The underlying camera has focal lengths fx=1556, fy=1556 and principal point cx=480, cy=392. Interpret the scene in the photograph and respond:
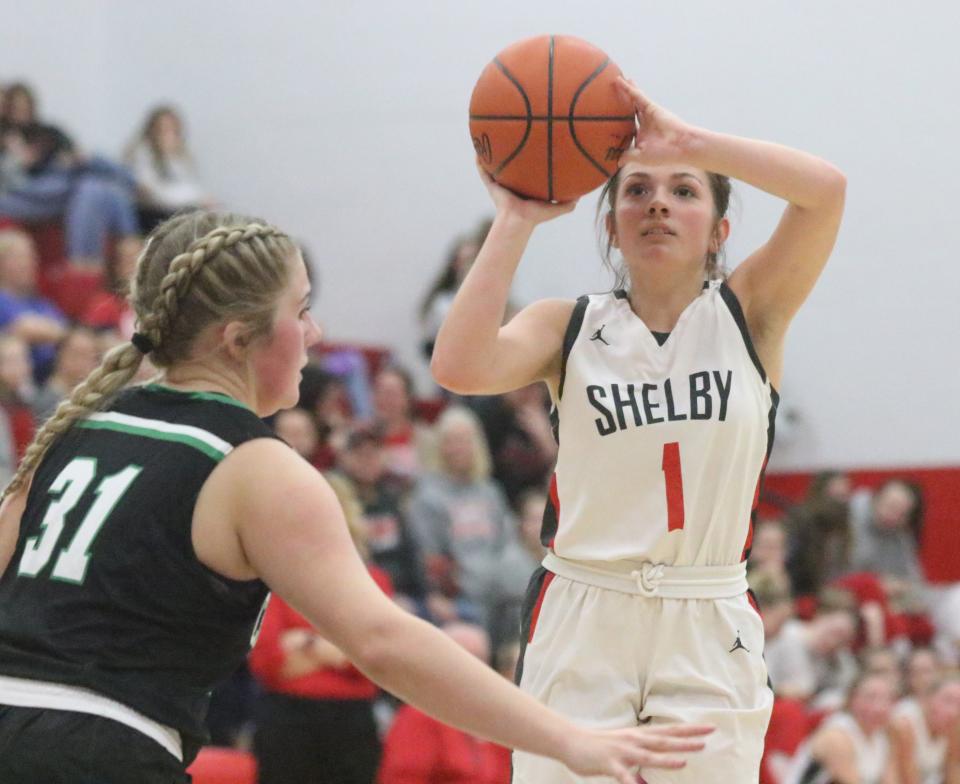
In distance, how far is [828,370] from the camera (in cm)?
1113

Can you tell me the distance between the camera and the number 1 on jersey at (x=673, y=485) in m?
3.49

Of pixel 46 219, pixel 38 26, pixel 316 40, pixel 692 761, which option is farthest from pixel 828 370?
pixel 692 761

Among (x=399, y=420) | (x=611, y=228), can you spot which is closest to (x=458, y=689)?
(x=611, y=228)

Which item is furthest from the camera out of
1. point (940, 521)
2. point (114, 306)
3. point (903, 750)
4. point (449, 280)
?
point (449, 280)

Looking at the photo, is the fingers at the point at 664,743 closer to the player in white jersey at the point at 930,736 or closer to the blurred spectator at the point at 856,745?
the blurred spectator at the point at 856,745

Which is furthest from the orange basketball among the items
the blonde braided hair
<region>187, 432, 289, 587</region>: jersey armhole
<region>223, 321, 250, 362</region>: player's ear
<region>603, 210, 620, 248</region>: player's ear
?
<region>187, 432, 289, 587</region>: jersey armhole

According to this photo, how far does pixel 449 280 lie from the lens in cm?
1127

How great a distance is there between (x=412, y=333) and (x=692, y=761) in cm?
925

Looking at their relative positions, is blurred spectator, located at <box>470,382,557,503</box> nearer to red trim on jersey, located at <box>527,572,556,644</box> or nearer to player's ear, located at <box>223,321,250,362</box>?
red trim on jersey, located at <box>527,572,556,644</box>

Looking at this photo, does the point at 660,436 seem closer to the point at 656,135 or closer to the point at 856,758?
the point at 656,135

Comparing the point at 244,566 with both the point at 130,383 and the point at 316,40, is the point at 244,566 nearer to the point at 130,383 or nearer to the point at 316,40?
the point at 130,383

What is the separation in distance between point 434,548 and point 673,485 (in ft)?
16.7

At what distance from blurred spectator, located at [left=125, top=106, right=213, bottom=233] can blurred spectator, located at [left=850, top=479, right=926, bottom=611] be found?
5622 millimetres

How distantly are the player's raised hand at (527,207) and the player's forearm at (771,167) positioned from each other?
33 cm
